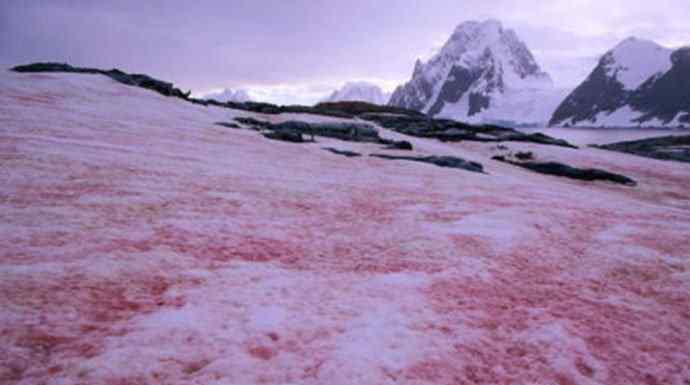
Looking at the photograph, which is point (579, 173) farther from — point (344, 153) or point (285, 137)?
point (285, 137)

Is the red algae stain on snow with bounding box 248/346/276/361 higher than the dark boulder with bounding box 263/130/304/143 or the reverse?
the reverse

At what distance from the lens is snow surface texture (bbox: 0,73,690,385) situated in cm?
322

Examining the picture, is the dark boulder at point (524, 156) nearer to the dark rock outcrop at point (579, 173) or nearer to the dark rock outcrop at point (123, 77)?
the dark rock outcrop at point (579, 173)

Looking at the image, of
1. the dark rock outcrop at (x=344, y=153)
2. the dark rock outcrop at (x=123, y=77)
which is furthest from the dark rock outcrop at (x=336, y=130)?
the dark rock outcrop at (x=123, y=77)

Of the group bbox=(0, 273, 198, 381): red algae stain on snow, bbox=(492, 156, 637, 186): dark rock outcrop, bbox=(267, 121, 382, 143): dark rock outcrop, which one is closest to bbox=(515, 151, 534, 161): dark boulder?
bbox=(492, 156, 637, 186): dark rock outcrop

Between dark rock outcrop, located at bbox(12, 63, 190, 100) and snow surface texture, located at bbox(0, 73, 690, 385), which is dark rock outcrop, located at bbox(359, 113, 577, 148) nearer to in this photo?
dark rock outcrop, located at bbox(12, 63, 190, 100)

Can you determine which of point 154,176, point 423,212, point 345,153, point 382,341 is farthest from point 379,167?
point 382,341

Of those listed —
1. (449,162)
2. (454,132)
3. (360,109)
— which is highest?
(360,109)

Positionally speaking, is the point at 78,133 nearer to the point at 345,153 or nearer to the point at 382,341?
the point at 345,153

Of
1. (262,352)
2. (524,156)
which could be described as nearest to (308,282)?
(262,352)

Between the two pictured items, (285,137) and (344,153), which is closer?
(344,153)

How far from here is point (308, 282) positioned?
486 cm

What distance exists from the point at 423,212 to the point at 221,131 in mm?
14138

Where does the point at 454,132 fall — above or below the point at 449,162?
above
